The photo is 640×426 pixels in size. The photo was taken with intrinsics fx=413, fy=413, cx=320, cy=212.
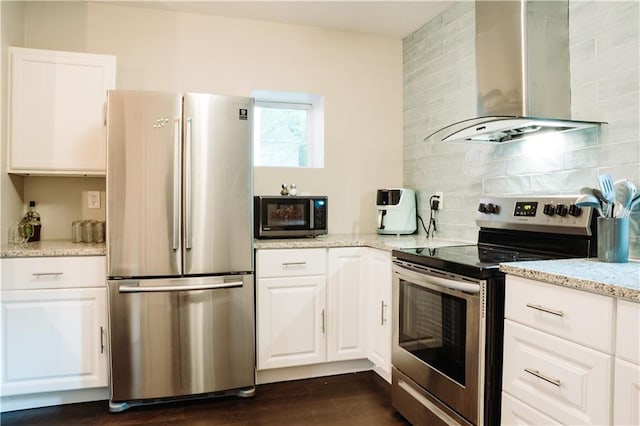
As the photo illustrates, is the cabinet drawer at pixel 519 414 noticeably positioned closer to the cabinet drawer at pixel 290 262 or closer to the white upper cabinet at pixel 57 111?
the cabinet drawer at pixel 290 262

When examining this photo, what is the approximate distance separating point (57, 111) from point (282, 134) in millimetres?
1544

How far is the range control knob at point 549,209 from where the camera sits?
188 centimetres

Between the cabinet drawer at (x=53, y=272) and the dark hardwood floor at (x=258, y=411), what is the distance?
27.5 inches

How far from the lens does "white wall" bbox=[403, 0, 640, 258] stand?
171cm

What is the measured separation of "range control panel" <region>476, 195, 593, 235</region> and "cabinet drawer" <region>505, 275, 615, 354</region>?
0.52 m

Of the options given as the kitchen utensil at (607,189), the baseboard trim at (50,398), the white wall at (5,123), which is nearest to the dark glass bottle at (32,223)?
the white wall at (5,123)

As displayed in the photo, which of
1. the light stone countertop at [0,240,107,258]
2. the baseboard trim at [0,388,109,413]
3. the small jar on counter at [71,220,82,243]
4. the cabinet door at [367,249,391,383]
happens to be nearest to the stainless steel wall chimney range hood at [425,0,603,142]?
the cabinet door at [367,249,391,383]

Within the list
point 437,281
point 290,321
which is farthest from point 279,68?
point 437,281

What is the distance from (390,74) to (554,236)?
2018 mm

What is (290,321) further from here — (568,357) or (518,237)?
(568,357)

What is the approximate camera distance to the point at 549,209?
190cm

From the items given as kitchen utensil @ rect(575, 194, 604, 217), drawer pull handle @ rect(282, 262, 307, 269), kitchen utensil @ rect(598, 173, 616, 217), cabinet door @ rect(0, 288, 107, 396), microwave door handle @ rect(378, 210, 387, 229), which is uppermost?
kitchen utensil @ rect(598, 173, 616, 217)

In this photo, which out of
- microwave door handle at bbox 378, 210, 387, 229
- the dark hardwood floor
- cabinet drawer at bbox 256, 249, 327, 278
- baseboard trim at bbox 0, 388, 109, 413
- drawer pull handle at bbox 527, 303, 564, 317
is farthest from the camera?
microwave door handle at bbox 378, 210, 387, 229

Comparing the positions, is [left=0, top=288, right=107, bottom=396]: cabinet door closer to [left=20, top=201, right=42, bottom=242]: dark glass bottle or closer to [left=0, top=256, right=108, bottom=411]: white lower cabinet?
[left=0, top=256, right=108, bottom=411]: white lower cabinet
